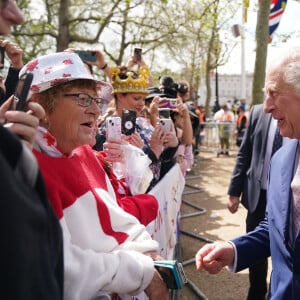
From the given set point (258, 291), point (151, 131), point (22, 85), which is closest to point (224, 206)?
point (258, 291)

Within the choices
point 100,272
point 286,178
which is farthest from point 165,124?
point 100,272

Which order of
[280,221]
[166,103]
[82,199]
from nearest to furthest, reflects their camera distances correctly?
[82,199], [280,221], [166,103]

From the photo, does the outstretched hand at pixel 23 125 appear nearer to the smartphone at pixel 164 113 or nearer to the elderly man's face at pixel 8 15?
Result: the elderly man's face at pixel 8 15

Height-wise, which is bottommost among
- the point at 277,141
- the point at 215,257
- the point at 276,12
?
the point at 215,257

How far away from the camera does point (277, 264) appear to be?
1.86 meters

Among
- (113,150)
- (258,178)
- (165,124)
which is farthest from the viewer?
(258,178)

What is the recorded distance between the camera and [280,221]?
1.85 metres

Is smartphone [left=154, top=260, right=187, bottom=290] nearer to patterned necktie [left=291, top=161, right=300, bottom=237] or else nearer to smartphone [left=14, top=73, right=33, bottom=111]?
patterned necktie [left=291, top=161, right=300, bottom=237]

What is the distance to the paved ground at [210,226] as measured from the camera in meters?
3.77

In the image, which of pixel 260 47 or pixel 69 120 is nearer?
pixel 69 120

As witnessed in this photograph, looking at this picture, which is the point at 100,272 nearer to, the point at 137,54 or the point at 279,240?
the point at 279,240

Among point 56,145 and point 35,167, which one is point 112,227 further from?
point 35,167

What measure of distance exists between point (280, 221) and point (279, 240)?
0.10 m

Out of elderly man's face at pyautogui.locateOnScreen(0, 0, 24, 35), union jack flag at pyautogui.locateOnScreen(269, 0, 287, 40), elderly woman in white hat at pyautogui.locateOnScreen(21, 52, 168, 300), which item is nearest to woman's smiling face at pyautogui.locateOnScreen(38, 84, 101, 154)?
elderly woman in white hat at pyautogui.locateOnScreen(21, 52, 168, 300)
